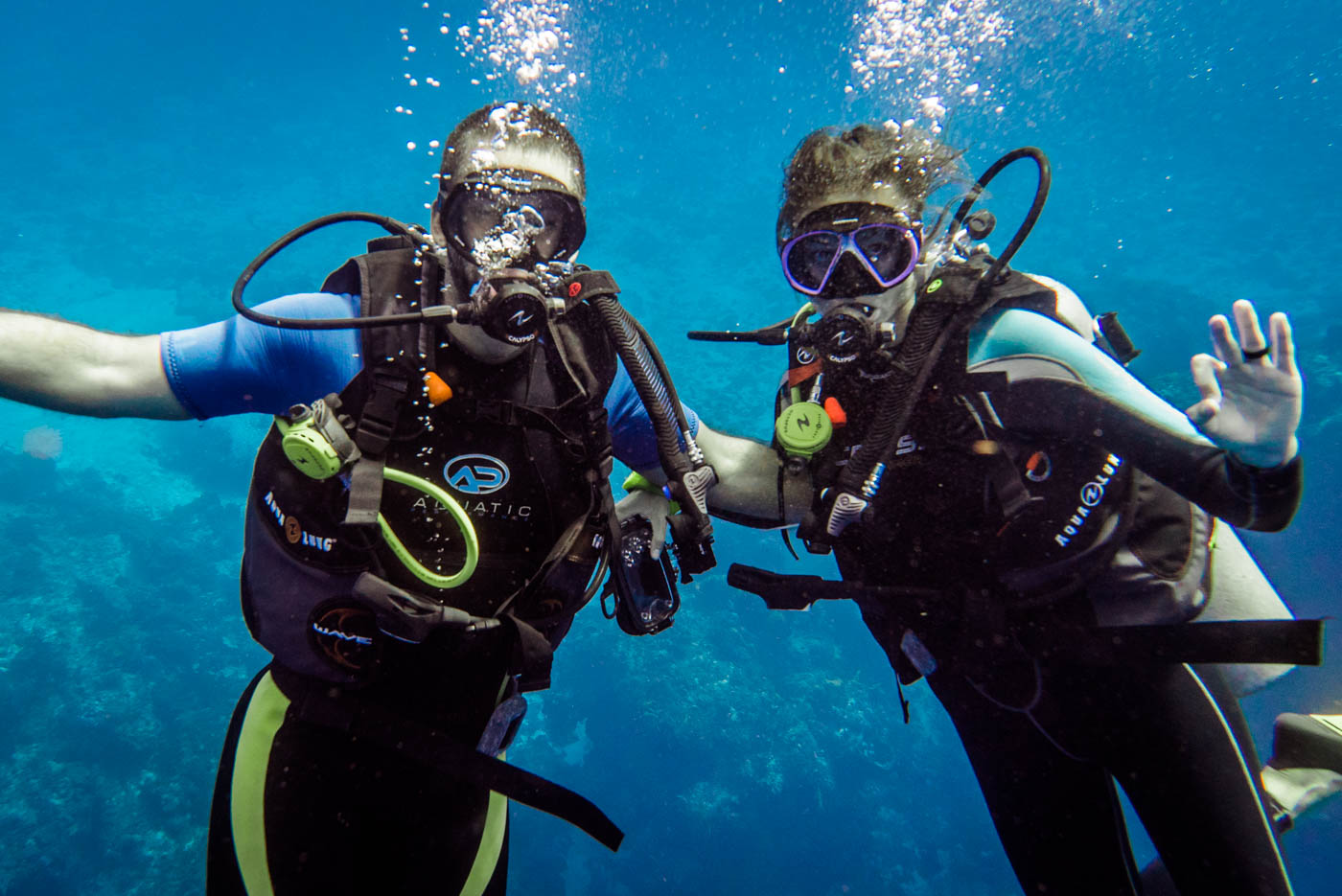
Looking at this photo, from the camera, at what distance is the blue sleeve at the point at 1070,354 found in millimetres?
2188

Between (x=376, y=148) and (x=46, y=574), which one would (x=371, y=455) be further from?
(x=376, y=148)

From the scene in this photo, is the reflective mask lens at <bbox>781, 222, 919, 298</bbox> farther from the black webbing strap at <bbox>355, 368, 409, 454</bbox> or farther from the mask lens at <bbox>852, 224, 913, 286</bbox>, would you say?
the black webbing strap at <bbox>355, 368, 409, 454</bbox>

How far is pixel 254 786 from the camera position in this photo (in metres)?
2.15

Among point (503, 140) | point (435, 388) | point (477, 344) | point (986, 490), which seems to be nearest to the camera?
point (435, 388)

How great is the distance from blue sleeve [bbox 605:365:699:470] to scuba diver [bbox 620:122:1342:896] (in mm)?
181

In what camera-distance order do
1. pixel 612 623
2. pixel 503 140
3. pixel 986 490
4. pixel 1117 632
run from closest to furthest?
pixel 503 140, pixel 1117 632, pixel 986 490, pixel 612 623

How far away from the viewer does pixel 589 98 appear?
48844 millimetres

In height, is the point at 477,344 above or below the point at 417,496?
above

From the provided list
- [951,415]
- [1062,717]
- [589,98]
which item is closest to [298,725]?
[951,415]

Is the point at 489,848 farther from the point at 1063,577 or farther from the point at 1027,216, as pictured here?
the point at 1027,216

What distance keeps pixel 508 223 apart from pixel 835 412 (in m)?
1.53

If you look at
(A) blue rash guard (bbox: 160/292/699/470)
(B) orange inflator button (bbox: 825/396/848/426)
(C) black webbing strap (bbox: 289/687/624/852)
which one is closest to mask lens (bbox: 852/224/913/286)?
(B) orange inflator button (bbox: 825/396/848/426)

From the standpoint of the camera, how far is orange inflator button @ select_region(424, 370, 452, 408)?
198 centimetres

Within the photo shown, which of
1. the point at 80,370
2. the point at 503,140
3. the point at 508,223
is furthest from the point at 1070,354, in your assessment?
the point at 80,370
